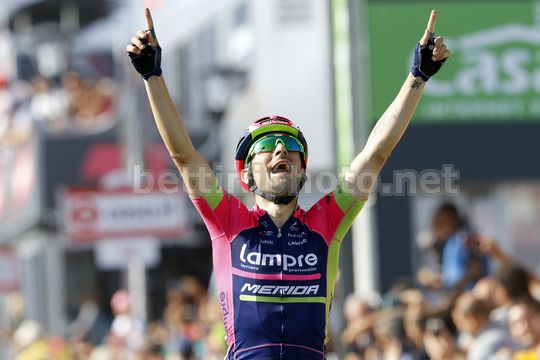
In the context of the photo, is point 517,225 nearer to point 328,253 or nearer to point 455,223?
point 455,223

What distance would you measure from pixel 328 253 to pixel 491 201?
35.6ft

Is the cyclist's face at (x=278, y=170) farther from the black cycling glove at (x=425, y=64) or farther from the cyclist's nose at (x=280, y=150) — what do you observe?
the black cycling glove at (x=425, y=64)

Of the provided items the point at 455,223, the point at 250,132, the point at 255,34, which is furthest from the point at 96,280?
the point at 250,132

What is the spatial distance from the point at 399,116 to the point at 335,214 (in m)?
0.53

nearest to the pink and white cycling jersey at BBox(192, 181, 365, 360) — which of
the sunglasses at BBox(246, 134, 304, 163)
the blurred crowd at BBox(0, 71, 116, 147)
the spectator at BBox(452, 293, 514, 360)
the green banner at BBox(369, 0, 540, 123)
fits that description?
the sunglasses at BBox(246, 134, 304, 163)

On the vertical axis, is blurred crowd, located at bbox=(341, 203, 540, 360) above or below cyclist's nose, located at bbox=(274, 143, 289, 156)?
below

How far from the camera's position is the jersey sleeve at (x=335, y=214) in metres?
6.16

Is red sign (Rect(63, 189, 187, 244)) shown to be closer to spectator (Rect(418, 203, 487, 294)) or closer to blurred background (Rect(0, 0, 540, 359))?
blurred background (Rect(0, 0, 540, 359))

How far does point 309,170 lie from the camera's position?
18203mm

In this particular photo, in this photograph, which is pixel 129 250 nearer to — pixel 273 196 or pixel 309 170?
pixel 309 170

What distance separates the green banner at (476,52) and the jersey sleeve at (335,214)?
874 cm

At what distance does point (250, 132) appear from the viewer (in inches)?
244

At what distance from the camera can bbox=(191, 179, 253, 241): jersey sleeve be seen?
6109 millimetres

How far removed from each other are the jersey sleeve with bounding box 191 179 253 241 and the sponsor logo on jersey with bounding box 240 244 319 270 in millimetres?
131
